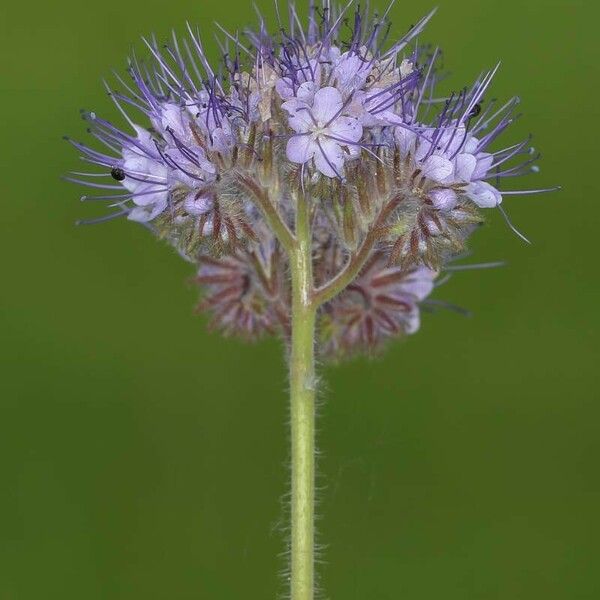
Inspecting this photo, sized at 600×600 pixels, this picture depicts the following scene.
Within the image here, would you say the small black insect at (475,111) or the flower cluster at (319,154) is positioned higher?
the small black insect at (475,111)

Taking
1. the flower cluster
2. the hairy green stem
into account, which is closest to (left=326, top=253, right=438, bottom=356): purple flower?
the flower cluster

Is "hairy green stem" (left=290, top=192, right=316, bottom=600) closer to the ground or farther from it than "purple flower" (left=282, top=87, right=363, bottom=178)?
closer to the ground

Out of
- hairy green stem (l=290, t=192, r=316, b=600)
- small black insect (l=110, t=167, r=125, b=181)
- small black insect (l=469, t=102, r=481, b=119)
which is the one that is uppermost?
small black insect (l=469, t=102, r=481, b=119)

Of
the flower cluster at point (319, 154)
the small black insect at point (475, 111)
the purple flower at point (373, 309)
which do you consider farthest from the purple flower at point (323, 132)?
the purple flower at point (373, 309)


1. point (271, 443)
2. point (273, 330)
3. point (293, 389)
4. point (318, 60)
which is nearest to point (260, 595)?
point (271, 443)

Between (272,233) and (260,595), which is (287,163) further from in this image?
(260,595)

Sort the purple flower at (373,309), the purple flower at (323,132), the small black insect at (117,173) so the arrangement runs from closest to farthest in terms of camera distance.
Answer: the purple flower at (323,132) → the small black insect at (117,173) → the purple flower at (373,309)

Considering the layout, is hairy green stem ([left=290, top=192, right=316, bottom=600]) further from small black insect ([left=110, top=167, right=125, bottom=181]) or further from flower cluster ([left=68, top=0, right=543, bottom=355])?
small black insect ([left=110, top=167, right=125, bottom=181])

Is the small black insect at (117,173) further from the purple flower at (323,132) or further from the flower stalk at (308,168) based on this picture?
the purple flower at (323,132)

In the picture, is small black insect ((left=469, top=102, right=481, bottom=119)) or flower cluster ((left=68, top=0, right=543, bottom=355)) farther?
small black insect ((left=469, top=102, right=481, bottom=119))
